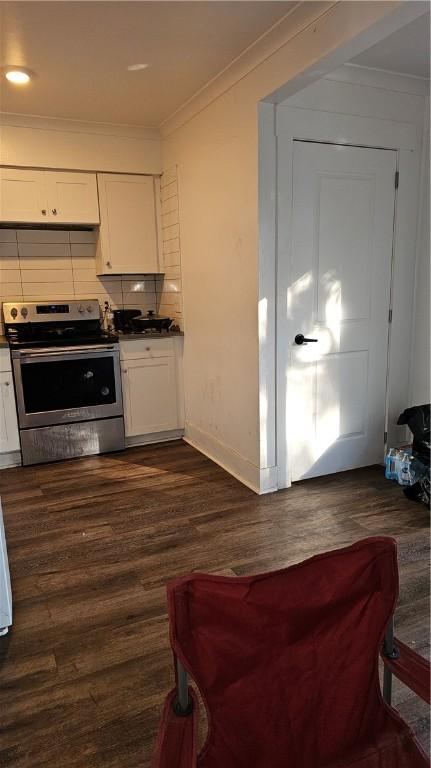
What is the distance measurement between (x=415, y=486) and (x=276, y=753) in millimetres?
2266

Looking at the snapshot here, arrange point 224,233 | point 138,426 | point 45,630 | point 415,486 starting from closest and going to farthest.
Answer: point 45,630 < point 415,486 < point 224,233 < point 138,426

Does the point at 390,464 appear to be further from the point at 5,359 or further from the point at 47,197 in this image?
the point at 47,197

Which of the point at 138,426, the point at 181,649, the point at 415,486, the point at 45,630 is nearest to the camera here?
the point at 181,649

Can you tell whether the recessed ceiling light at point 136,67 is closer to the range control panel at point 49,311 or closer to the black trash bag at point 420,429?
the range control panel at point 49,311

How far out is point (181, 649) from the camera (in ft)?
3.14

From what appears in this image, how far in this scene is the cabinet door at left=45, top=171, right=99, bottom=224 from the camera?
12.6 ft

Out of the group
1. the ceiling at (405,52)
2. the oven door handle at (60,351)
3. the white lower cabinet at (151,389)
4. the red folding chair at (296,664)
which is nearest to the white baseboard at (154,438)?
the white lower cabinet at (151,389)

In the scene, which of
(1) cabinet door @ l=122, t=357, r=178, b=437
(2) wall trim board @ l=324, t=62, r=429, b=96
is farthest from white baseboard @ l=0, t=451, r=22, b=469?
(2) wall trim board @ l=324, t=62, r=429, b=96

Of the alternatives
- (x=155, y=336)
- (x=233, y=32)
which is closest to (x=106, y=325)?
(x=155, y=336)

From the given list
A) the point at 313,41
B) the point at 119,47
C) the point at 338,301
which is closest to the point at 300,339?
the point at 338,301

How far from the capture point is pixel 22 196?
3734mm

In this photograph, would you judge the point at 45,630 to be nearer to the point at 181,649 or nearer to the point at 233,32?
the point at 181,649

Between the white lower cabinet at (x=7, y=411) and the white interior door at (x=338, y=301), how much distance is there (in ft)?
6.54

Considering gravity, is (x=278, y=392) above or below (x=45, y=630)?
above
